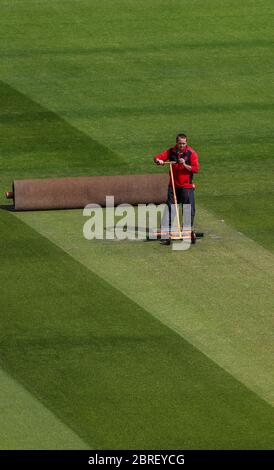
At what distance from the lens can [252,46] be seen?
47188 mm

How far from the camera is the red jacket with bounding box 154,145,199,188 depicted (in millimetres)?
29484

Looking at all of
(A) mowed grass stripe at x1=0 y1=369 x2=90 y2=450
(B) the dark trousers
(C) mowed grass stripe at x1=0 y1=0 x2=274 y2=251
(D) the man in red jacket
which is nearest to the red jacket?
(D) the man in red jacket

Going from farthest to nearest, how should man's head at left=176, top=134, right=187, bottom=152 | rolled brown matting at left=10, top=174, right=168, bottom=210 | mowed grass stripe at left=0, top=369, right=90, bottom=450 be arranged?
1. rolled brown matting at left=10, top=174, right=168, bottom=210
2. man's head at left=176, top=134, right=187, bottom=152
3. mowed grass stripe at left=0, top=369, right=90, bottom=450

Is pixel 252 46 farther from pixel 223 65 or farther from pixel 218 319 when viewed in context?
pixel 218 319

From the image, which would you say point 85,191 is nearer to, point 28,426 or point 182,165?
point 182,165

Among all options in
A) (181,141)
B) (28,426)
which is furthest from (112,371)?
(181,141)

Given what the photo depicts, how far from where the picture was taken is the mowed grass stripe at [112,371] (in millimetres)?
20906

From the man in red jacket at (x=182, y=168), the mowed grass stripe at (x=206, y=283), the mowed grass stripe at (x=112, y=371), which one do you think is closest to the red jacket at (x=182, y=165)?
the man in red jacket at (x=182, y=168)

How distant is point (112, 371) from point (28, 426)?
229cm

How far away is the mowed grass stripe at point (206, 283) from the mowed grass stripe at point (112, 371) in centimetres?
35

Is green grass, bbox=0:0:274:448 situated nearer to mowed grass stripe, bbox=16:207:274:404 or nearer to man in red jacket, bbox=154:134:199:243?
mowed grass stripe, bbox=16:207:274:404

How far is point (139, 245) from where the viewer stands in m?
29.7

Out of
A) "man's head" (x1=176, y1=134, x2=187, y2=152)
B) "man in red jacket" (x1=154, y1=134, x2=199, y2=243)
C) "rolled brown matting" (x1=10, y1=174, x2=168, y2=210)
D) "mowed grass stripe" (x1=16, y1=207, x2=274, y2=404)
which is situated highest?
"man's head" (x1=176, y1=134, x2=187, y2=152)
